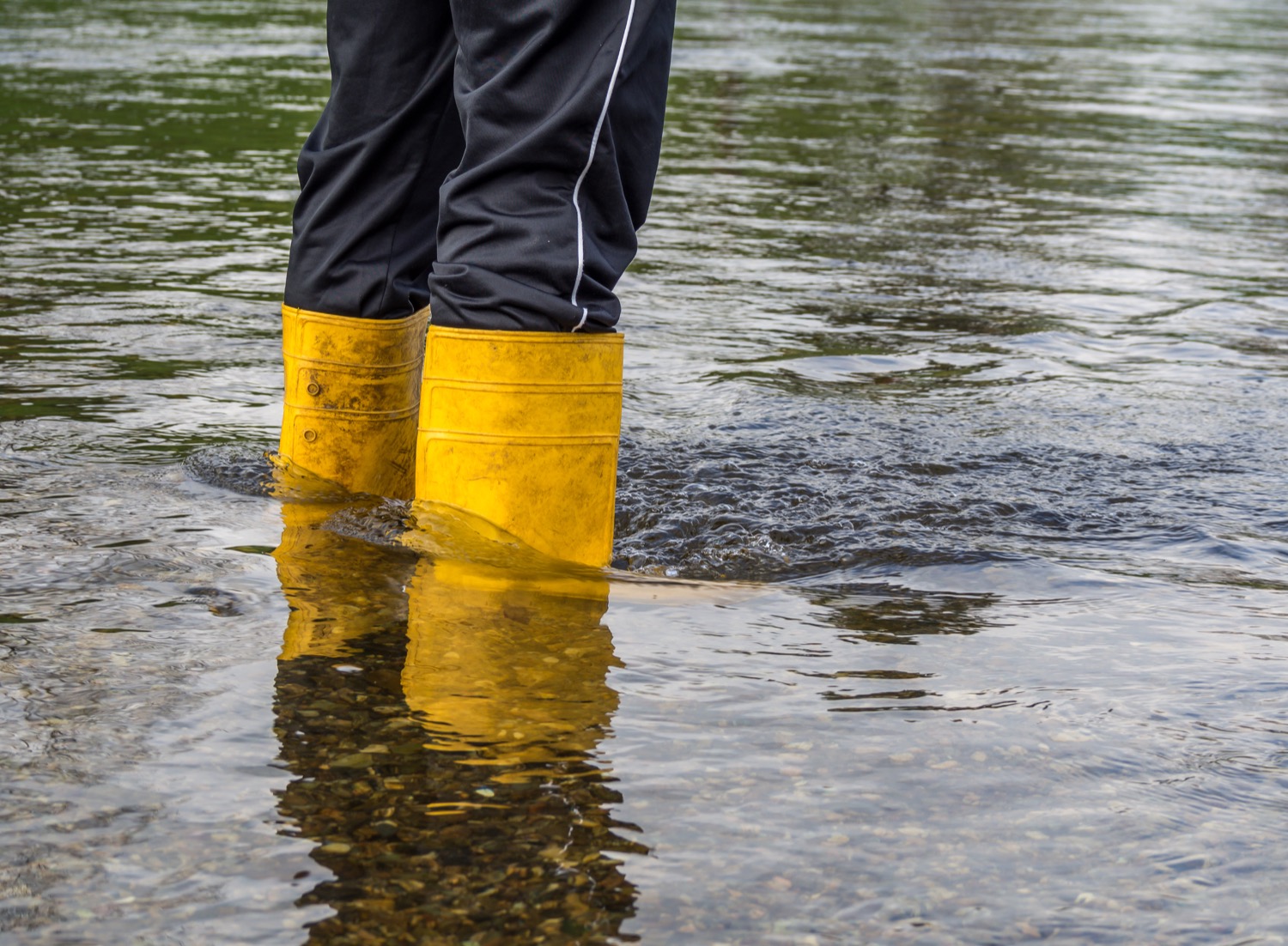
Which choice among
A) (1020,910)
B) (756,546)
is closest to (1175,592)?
(756,546)

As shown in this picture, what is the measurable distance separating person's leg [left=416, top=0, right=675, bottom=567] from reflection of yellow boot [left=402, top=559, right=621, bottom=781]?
0.44 ft

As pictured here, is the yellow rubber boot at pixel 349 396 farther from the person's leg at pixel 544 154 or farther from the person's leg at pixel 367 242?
the person's leg at pixel 544 154

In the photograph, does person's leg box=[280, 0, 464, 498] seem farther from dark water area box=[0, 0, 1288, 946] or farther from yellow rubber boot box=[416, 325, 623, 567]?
yellow rubber boot box=[416, 325, 623, 567]

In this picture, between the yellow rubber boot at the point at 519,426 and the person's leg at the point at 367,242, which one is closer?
the yellow rubber boot at the point at 519,426

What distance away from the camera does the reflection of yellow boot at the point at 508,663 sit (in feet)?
6.44

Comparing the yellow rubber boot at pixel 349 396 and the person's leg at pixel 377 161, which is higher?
the person's leg at pixel 377 161

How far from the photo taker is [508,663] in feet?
7.25

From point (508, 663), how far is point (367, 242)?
116 centimetres

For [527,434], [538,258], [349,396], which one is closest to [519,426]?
[527,434]

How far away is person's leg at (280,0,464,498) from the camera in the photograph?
2.94m

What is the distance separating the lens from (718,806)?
1.82 metres

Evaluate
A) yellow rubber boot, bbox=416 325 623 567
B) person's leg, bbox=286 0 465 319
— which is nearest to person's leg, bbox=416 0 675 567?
yellow rubber boot, bbox=416 325 623 567

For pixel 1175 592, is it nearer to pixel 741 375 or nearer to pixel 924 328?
→ pixel 741 375

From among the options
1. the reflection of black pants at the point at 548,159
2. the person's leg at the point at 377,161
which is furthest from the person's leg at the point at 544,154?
the person's leg at the point at 377,161
